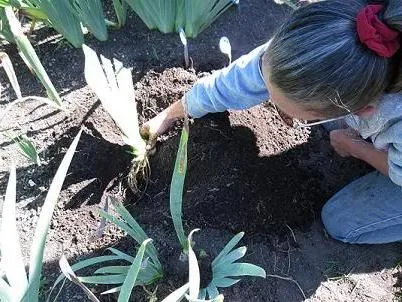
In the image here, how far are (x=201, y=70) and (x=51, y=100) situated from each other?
43 centimetres

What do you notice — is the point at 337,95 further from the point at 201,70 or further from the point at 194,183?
the point at 201,70

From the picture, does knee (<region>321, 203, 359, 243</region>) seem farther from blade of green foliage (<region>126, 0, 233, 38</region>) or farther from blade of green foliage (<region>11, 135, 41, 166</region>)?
blade of green foliage (<region>11, 135, 41, 166</region>)

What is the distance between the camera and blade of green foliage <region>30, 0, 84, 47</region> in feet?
4.78

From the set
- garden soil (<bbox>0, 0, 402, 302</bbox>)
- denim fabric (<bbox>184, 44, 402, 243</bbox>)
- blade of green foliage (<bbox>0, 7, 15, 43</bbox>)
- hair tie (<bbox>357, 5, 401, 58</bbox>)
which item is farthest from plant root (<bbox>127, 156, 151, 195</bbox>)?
hair tie (<bbox>357, 5, 401, 58</bbox>)

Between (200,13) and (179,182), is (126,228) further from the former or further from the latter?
(200,13)

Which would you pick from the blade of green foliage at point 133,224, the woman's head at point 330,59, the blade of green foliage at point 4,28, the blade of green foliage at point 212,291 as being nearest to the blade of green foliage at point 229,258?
the blade of green foliage at point 212,291

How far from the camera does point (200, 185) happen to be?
1497 millimetres

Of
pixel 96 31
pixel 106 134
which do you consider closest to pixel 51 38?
pixel 96 31

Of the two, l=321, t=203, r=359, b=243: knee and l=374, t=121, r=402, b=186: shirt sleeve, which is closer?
l=374, t=121, r=402, b=186: shirt sleeve

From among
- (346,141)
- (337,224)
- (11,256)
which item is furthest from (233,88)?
(11,256)

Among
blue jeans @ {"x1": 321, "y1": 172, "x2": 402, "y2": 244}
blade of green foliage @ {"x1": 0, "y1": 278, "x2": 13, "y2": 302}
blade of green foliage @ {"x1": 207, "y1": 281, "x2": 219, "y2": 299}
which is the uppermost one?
blade of green foliage @ {"x1": 0, "y1": 278, "x2": 13, "y2": 302}

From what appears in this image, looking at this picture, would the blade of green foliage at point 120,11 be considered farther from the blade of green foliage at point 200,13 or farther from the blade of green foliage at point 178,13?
the blade of green foliage at point 200,13

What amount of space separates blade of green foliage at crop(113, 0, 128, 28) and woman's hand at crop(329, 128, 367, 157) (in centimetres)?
68

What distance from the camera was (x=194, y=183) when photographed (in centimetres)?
151
